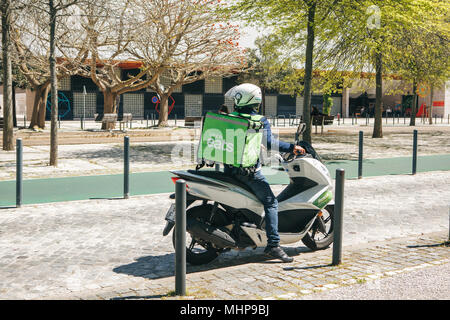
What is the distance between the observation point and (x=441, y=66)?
20750 mm

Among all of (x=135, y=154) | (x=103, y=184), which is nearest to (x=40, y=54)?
(x=135, y=154)

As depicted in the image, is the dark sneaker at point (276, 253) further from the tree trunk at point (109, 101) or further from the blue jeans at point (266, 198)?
the tree trunk at point (109, 101)

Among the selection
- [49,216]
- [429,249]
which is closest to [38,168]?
[49,216]

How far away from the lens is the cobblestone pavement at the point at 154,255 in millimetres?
4207

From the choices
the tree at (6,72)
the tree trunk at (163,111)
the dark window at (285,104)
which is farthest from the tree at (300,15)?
the dark window at (285,104)

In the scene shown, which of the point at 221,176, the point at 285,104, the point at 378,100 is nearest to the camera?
the point at 221,176

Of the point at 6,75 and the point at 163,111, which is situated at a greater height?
the point at 6,75

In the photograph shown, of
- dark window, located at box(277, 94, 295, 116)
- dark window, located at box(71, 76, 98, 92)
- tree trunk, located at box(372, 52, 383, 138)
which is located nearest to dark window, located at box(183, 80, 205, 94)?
dark window, located at box(277, 94, 295, 116)

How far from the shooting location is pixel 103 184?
10.0 meters

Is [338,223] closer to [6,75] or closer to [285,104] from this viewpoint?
[6,75]

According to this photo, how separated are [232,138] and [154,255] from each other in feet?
5.24

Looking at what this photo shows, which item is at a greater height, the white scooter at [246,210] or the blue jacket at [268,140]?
the blue jacket at [268,140]

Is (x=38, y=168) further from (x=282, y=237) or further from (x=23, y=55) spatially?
(x=23, y=55)

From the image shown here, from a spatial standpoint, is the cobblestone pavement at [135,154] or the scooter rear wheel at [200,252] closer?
the scooter rear wheel at [200,252]
